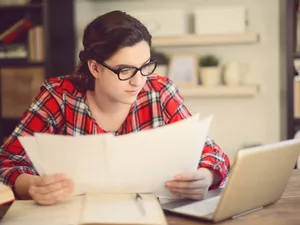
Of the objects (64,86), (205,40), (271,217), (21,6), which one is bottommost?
(271,217)

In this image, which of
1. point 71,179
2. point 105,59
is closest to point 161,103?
point 105,59

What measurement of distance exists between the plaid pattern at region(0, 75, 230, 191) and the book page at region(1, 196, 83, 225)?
1.27 ft

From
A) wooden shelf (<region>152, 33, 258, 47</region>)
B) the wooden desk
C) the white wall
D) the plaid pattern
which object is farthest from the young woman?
the white wall

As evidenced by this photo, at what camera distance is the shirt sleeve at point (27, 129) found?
1.48m

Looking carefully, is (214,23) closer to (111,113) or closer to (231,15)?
(231,15)

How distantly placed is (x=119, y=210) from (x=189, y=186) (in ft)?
0.73

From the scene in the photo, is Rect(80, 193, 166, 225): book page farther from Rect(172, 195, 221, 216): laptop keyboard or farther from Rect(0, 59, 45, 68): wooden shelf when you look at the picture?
Rect(0, 59, 45, 68): wooden shelf

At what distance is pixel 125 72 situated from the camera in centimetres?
144

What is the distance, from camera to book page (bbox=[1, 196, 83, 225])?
109 centimetres

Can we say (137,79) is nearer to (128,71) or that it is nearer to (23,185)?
(128,71)

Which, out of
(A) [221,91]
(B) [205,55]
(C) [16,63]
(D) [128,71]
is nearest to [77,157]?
(D) [128,71]

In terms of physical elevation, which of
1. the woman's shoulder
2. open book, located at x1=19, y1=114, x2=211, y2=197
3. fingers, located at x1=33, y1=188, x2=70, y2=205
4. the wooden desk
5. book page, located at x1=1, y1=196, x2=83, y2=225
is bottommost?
the wooden desk

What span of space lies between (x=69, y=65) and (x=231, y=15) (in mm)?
1044

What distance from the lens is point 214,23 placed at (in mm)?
3283
